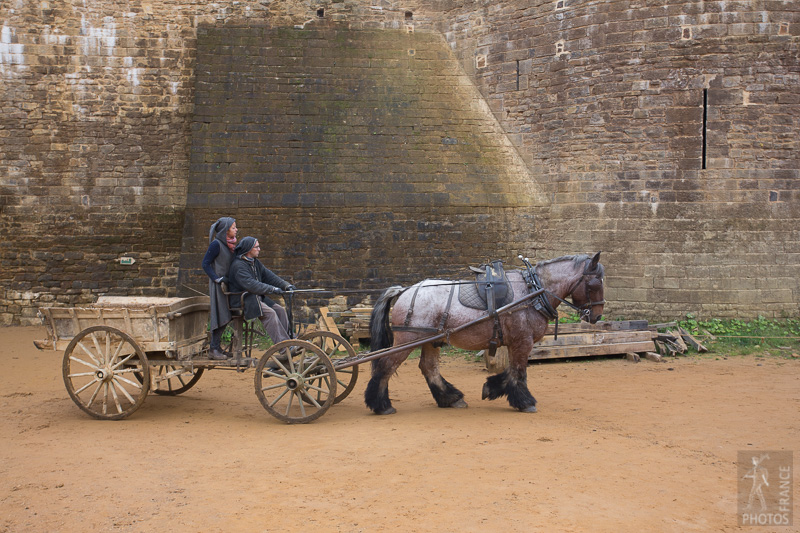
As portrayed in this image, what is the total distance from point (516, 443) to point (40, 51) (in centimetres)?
1269

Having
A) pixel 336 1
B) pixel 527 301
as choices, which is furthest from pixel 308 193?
pixel 527 301

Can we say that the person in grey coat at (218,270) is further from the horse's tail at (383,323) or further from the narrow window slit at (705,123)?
the narrow window slit at (705,123)

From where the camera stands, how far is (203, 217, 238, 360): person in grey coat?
6.48m

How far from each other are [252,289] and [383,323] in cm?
138

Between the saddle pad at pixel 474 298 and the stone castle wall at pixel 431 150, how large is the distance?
5286 mm

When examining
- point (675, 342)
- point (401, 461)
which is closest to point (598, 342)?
point (675, 342)

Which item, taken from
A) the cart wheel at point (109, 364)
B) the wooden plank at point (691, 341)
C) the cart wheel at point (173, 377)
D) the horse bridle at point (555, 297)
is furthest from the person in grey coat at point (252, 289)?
the wooden plank at point (691, 341)

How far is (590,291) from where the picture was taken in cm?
653

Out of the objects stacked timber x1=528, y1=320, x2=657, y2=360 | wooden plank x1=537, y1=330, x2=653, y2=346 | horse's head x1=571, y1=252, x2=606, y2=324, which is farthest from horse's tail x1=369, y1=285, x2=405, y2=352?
wooden plank x1=537, y1=330, x2=653, y2=346

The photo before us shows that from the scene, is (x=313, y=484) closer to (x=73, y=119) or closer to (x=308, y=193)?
(x=308, y=193)

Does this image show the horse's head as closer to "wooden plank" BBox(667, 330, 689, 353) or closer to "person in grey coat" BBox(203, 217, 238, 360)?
"person in grey coat" BBox(203, 217, 238, 360)

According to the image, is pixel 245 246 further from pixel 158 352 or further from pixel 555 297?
pixel 555 297

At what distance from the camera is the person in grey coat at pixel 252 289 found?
6332 millimetres

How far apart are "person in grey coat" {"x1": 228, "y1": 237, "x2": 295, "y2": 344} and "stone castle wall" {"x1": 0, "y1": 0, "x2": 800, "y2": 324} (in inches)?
200
